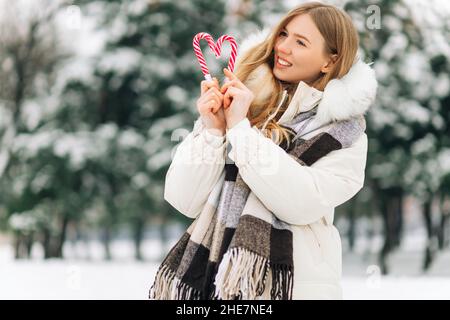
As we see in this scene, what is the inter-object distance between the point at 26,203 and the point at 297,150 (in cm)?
784

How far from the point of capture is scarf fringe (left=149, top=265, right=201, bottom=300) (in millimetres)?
1466

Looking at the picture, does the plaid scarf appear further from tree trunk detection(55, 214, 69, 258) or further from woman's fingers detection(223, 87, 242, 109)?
tree trunk detection(55, 214, 69, 258)

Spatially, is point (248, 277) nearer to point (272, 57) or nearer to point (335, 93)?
point (335, 93)

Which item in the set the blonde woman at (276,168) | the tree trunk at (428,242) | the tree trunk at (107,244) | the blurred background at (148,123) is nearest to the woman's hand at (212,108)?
the blonde woman at (276,168)

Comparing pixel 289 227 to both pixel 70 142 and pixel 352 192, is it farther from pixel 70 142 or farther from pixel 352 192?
pixel 70 142

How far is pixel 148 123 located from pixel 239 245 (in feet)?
25.0

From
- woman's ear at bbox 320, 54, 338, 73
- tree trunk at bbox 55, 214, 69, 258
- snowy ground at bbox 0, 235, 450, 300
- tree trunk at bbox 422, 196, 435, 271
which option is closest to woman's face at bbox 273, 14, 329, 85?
woman's ear at bbox 320, 54, 338, 73

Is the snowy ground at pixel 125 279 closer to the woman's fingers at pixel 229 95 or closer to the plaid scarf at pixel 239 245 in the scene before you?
the plaid scarf at pixel 239 245

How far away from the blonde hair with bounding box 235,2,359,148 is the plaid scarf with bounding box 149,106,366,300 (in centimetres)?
5

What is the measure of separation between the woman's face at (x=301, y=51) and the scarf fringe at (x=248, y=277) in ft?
1.59

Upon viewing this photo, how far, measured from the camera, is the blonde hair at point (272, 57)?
1.55 meters

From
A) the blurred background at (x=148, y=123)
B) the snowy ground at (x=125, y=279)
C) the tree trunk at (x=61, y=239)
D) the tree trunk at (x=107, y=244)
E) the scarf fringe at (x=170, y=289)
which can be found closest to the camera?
the scarf fringe at (x=170, y=289)

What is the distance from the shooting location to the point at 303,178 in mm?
1386
